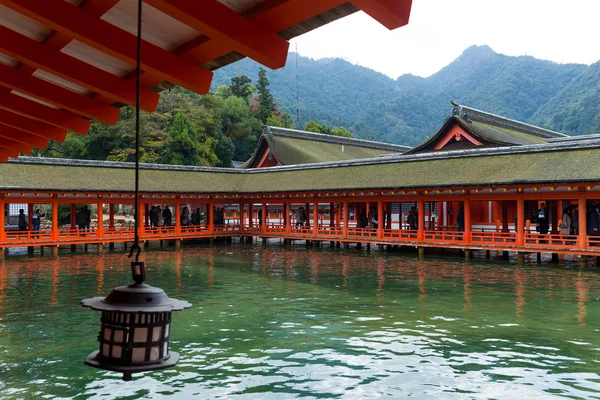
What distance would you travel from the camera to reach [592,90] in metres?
92.8

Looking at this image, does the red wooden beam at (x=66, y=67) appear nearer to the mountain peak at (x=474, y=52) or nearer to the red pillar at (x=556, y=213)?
the red pillar at (x=556, y=213)

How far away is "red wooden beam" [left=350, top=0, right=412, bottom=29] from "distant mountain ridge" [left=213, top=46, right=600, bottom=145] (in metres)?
90.5

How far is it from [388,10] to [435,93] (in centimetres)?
14257

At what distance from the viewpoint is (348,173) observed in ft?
100

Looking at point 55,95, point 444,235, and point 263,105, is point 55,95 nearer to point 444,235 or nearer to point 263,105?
point 444,235

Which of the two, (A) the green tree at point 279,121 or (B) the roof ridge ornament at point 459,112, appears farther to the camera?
(A) the green tree at point 279,121

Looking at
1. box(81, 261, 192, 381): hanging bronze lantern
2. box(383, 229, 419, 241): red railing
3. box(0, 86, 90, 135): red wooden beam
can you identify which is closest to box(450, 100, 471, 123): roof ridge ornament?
box(383, 229, 419, 241): red railing

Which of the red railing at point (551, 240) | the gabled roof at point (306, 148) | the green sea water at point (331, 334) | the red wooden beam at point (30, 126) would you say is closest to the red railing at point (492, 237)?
the red railing at point (551, 240)

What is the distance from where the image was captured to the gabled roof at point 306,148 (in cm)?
4438

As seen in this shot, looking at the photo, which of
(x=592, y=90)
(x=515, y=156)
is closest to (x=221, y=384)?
(x=515, y=156)

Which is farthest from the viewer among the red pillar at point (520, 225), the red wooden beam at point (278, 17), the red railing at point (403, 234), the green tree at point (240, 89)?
the green tree at point (240, 89)

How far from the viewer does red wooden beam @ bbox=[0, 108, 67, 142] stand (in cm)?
783

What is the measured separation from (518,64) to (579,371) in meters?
128

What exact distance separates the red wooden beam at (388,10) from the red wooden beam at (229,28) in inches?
41.8
